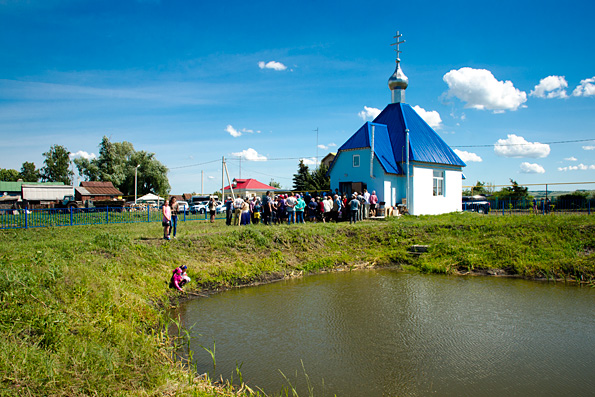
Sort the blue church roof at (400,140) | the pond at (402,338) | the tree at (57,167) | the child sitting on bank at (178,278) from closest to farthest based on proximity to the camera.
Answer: the pond at (402,338)
the child sitting on bank at (178,278)
the blue church roof at (400,140)
the tree at (57,167)

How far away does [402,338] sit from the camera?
22.7ft

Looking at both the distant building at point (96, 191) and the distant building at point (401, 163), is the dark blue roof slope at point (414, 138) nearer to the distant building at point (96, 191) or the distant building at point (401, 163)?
the distant building at point (401, 163)

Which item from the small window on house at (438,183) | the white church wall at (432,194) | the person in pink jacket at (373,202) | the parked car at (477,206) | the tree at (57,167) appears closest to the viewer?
the person in pink jacket at (373,202)

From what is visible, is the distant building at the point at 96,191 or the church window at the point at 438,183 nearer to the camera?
the church window at the point at 438,183

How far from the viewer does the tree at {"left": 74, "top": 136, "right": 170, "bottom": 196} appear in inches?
2402

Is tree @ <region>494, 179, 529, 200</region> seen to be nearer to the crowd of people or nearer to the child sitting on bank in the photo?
the crowd of people

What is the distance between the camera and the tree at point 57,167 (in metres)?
79.0

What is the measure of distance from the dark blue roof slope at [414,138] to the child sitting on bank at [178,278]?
16242 millimetres

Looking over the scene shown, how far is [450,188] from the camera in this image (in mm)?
25156

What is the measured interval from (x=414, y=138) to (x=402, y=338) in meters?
19.0

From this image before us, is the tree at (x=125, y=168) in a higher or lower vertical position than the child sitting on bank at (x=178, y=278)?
higher

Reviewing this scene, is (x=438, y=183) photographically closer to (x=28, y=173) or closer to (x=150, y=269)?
(x=150, y=269)

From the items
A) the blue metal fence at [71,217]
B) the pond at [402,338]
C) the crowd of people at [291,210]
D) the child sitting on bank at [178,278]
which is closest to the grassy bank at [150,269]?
the child sitting on bank at [178,278]

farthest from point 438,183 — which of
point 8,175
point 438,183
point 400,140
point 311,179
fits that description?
point 8,175
